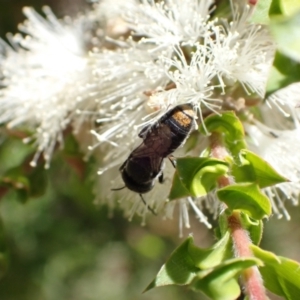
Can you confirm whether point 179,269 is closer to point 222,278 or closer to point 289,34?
point 222,278

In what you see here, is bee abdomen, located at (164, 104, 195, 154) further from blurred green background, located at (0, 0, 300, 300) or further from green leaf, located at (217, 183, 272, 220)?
blurred green background, located at (0, 0, 300, 300)

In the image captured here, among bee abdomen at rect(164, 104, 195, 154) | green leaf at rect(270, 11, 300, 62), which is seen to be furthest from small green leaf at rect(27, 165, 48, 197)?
green leaf at rect(270, 11, 300, 62)

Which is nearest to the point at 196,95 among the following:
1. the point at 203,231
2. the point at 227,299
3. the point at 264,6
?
the point at 264,6

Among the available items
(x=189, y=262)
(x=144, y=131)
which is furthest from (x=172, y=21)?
(x=189, y=262)

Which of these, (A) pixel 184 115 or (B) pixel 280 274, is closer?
(B) pixel 280 274

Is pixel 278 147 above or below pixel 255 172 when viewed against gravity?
Answer: below

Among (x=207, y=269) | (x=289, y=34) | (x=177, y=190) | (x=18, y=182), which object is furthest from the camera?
(x=18, y=182)

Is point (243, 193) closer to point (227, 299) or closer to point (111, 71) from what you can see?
point (227, 299)
